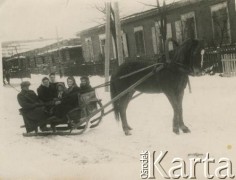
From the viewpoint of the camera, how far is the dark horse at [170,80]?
3.91 meters

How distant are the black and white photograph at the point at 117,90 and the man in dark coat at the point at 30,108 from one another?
0.01 m

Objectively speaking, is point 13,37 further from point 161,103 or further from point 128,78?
point 161,103

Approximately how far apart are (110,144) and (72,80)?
760mm

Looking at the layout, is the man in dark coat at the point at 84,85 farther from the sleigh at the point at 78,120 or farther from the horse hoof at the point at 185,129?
the horse hoof at the point at 185,129

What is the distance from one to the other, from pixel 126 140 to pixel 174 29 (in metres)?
1.12

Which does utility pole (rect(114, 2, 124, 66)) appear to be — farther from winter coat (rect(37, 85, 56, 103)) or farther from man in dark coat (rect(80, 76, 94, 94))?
winter coat (rect(37, 85, 56, 103))

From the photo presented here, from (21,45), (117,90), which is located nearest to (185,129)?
(117,90)

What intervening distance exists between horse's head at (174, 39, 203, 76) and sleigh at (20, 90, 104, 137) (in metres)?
0.97

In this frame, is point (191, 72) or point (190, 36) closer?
point (191, 72)

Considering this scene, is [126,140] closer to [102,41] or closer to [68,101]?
[68,101]

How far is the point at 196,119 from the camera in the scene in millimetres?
→ 4023

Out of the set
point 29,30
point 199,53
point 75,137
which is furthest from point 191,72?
point 29,30

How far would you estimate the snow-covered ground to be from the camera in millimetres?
3861

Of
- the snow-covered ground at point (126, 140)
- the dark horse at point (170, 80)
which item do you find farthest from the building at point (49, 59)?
the dark horse at point (170, 80)
